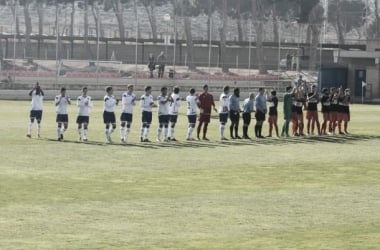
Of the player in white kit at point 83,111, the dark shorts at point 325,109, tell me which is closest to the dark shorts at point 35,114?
the player in white kit at point 83,111

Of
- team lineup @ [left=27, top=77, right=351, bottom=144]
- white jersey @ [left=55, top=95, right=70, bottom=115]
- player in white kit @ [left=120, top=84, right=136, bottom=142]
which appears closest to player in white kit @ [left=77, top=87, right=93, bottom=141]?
team lineup @ [left=27, top=77, right=351, bottom=144]

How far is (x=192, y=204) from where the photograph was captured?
84.4 ft

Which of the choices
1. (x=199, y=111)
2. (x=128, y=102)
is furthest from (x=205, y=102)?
(x=128, y=102)

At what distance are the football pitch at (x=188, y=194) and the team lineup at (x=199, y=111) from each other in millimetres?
856

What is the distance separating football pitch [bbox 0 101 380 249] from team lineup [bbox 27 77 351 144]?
86cm

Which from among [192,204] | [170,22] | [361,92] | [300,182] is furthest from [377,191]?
[170,22]

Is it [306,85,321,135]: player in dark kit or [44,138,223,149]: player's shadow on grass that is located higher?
[306,85,321,135]: player in dark kit

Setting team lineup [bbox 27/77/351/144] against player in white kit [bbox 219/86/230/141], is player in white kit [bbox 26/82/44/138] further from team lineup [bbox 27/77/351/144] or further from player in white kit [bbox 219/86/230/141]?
player in white kit [bbox 219/86/230/141]

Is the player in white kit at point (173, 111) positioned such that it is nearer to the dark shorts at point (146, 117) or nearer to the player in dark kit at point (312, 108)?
the dark shorts at point (146, 117)

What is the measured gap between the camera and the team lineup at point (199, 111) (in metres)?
42.3

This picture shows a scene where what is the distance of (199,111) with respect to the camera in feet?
152

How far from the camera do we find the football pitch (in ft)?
70.0

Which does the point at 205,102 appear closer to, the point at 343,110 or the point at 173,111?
the point at 173,111

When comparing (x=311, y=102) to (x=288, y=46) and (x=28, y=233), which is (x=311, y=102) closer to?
(x=28, y=233)
